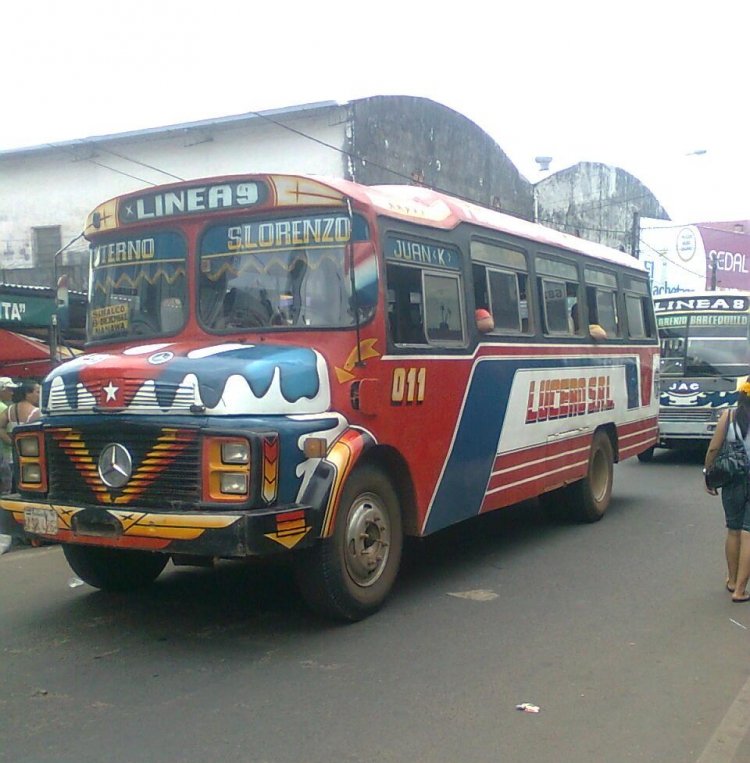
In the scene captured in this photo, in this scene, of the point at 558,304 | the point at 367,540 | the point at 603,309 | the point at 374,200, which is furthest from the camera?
the point at 603,309

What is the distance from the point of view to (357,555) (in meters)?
5.93

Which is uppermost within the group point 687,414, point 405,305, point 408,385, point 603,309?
point 603,309

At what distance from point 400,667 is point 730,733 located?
171 cm

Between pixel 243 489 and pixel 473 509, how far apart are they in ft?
8.82

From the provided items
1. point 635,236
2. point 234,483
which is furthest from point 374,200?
point 635,236

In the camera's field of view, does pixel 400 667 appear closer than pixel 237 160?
Yes

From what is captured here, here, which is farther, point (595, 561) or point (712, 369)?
point (712, 369)

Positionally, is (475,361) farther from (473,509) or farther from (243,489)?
(243,489)

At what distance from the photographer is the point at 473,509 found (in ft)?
24.1

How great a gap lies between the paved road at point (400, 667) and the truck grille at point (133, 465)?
2.97ft

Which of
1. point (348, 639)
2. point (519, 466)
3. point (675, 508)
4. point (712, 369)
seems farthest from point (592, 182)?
point (348, 639)

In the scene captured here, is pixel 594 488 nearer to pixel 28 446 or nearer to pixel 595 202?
pixel 28 446

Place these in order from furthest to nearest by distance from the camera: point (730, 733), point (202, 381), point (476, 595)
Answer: point (476, 595) < point (202, 381) < point (730, 733)

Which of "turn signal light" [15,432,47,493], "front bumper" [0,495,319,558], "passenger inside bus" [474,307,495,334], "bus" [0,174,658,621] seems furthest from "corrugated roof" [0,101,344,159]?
"front bumper" [0,495,319,558]
